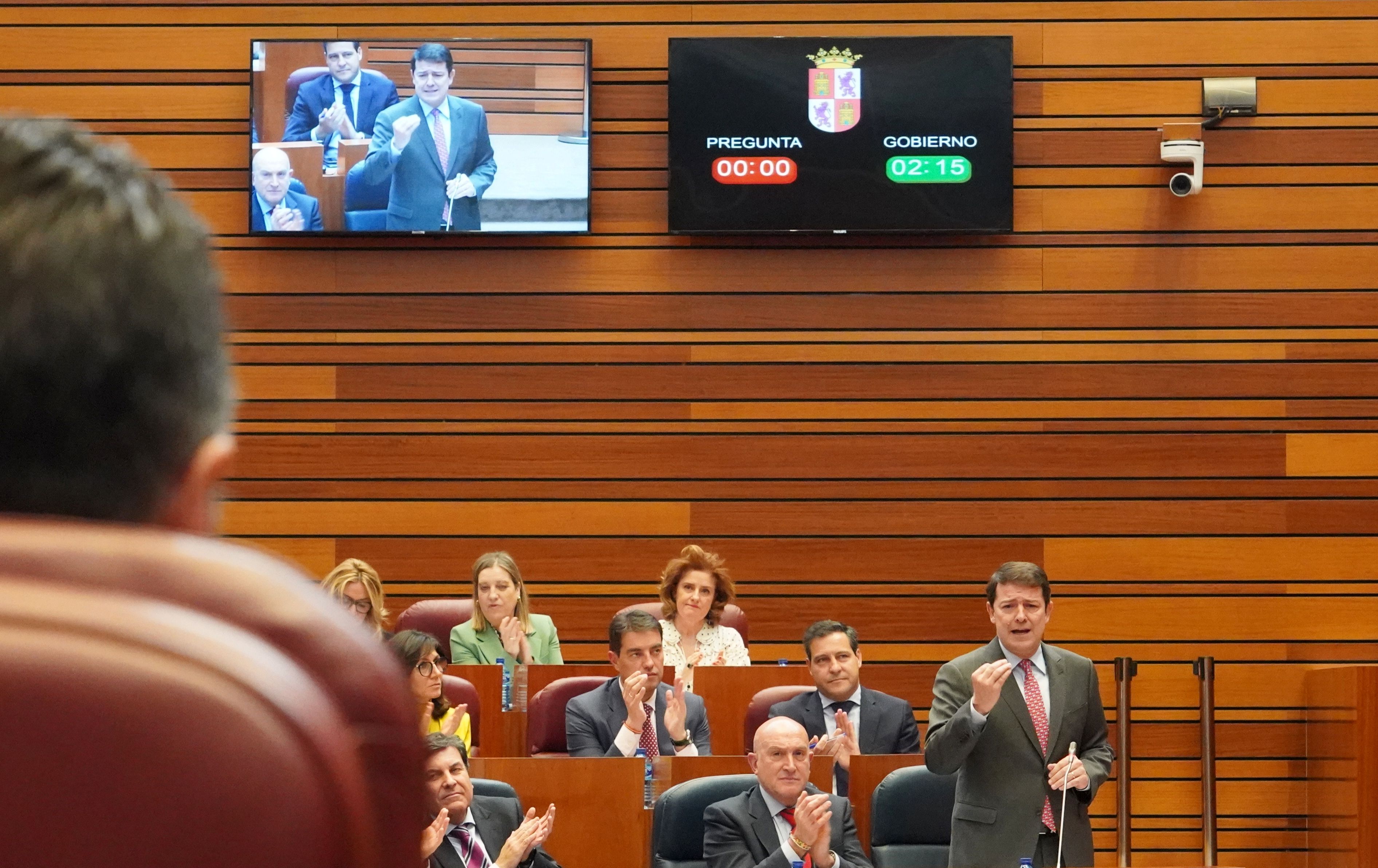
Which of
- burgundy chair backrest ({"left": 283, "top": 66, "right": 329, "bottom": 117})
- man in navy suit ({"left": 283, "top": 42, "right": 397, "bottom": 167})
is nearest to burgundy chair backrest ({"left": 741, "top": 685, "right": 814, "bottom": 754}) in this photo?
man in navy suit ({"left": 283, "top": 42, "right": 397, "bottom": 167})

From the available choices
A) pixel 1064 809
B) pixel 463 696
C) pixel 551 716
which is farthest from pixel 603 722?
pixel 1064 809

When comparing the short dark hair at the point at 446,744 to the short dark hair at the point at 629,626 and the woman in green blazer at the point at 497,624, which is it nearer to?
the short dark hair at the point at 629,626

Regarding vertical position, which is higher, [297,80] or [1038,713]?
[297,80]

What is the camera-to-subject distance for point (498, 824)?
401 cm

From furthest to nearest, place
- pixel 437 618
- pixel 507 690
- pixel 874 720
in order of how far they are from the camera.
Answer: pixel 437 618, pixel 507 690, pixel 874 720

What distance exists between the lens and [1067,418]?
21.6 ft

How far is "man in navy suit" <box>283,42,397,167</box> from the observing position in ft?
21.4

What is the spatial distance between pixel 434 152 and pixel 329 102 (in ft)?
1.70

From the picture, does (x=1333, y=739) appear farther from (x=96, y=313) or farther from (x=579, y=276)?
(x=96, y=313)

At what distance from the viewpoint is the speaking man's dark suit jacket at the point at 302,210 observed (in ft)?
21.5

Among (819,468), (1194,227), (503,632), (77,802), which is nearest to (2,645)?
(77,802)

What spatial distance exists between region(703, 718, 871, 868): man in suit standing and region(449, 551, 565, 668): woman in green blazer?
1669 mm

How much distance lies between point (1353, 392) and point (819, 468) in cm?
236

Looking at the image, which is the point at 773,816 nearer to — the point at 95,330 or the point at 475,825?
the point at 475,825
